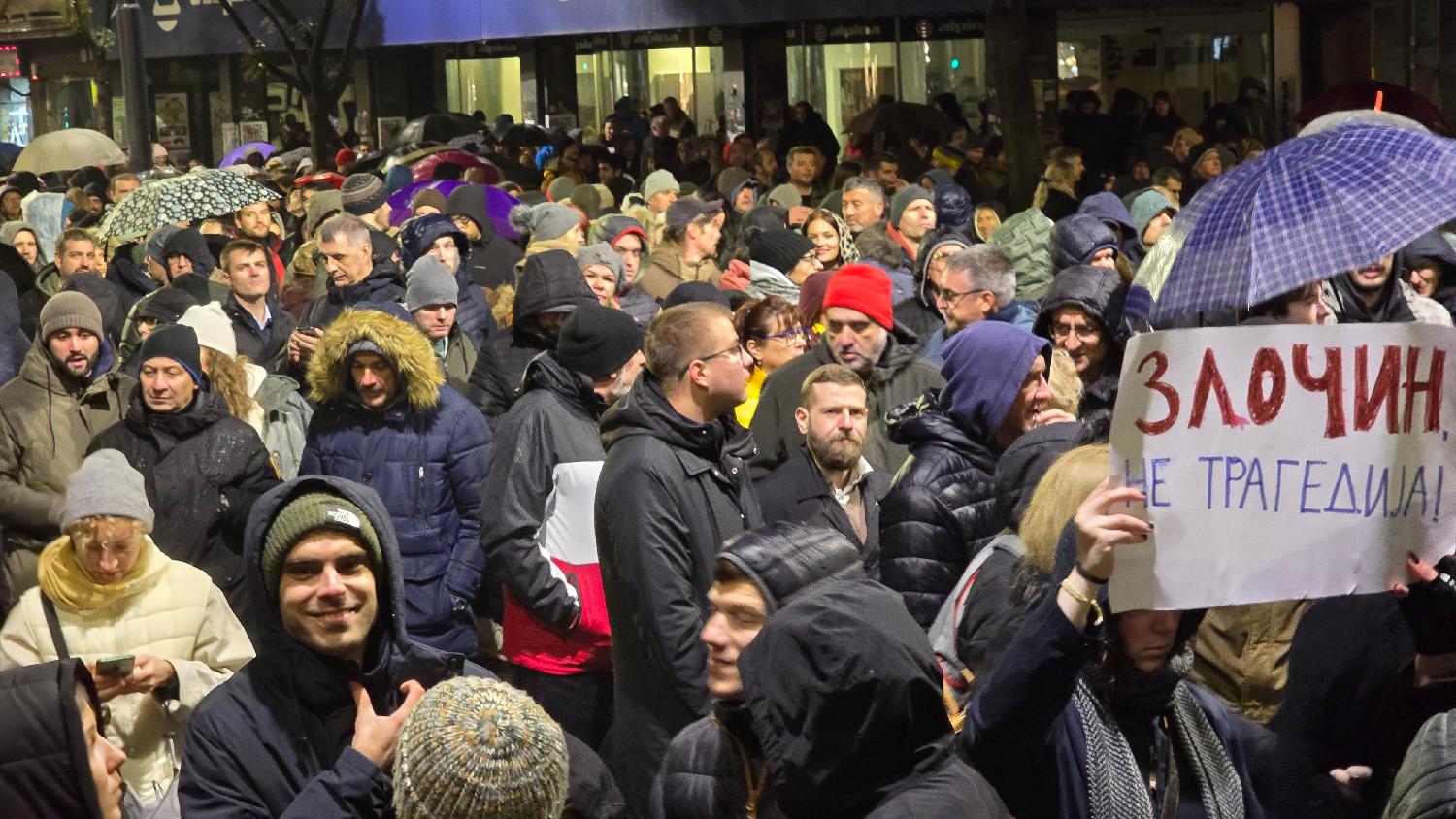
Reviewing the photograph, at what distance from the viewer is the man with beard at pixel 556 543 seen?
6512mm

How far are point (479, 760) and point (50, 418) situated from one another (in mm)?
5544

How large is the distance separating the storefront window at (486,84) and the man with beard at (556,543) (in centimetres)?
3252

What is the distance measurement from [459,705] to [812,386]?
11.8 feet

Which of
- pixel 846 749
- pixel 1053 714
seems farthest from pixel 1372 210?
pixel 846 749

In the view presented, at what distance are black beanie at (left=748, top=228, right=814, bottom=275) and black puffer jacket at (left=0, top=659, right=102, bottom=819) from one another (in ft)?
25.5

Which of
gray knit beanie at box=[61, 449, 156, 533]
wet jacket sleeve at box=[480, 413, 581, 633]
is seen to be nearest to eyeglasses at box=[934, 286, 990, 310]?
wet jacket sleeve at box=[480, 413, 581, 633]

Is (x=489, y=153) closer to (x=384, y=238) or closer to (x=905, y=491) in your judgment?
(x=384, y=238)

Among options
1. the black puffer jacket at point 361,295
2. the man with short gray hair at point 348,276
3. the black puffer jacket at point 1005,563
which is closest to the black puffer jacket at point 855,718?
the black puffer jacket at point 1005,563

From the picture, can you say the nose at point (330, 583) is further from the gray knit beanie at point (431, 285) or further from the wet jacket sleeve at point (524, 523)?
the gray knit beanie at point (431, 285)

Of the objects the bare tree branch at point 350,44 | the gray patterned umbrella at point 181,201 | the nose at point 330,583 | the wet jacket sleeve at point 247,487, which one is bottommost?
the wet jacket sleeve at point 247,487

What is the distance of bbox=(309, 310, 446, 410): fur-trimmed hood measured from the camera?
24.2 ft

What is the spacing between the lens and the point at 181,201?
12688 mm

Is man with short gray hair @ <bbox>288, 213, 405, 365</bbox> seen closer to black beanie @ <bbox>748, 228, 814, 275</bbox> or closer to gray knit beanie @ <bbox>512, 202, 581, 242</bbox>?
gray knit beanie @ <bbox>512, 202, 581, 242</bbox>

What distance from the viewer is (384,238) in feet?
42.7
